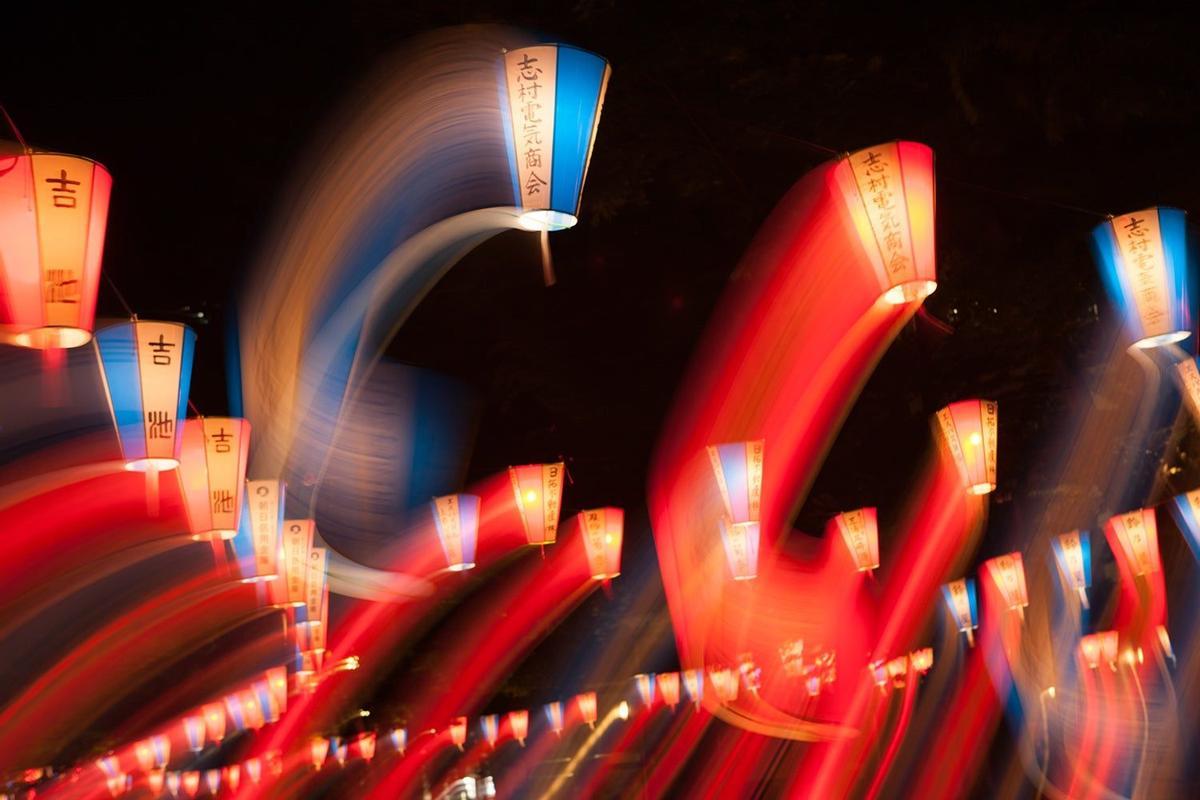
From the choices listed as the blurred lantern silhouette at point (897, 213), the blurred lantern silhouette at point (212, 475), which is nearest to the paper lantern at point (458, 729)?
the blurred lantern silhouette at point (212, 475)

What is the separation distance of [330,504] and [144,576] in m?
3.46

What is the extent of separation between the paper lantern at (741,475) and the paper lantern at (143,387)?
15.5 feet

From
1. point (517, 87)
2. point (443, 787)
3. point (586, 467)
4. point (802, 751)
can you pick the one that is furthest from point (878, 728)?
point (517, 87)

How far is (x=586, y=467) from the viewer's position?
1438cm

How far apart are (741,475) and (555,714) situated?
17405 millimetres

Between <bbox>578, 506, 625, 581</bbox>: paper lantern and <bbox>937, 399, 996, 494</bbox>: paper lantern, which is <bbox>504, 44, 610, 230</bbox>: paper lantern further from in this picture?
<bbox>578, 506, 625, 581</bbox>: paper lantern

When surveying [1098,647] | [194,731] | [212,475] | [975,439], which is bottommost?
[194,731]

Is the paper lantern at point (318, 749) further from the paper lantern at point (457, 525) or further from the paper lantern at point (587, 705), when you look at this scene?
the paper lantern at point (457, 525)

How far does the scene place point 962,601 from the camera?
17500 mm

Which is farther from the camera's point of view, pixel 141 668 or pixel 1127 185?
pixel 141 668

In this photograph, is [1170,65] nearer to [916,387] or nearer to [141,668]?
[916,387]

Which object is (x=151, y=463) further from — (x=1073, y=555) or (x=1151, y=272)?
(x=1073, y=555)

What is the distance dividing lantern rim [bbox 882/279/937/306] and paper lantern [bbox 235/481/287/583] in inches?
257

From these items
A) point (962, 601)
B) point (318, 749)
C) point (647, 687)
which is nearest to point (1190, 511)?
point (962, 601)
